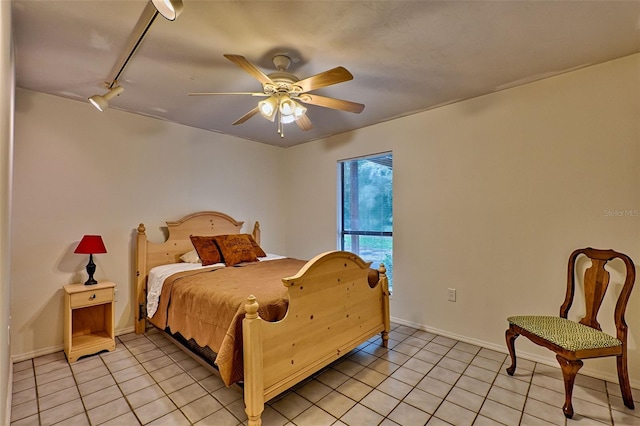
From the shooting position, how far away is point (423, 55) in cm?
215

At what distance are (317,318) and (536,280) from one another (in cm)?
194

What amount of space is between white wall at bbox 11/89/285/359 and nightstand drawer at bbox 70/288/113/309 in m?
0.35

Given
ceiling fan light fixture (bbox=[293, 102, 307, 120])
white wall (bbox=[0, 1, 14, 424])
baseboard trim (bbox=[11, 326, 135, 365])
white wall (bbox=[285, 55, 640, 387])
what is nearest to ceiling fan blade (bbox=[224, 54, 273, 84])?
ceiling fan light fixture (bbox=[293, 102, 307, 120])

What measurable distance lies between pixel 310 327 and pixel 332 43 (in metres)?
→ 1.97

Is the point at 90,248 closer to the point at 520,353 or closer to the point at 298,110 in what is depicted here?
the point at 298,110

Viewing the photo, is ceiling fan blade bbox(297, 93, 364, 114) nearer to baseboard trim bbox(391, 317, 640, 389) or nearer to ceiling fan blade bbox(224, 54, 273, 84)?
ceiling fan blade bbox(224, 54, 273, 84)

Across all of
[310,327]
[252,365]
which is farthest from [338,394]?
[252,365]

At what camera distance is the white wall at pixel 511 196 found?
2229mm

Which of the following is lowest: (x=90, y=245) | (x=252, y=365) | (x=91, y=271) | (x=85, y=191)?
(x=252, y=365)

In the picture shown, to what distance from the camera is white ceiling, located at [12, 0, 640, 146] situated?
1.68 metres

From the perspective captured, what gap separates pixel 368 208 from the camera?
3957 mm

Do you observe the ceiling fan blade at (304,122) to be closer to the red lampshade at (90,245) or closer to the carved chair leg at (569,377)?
the red lampshade at (90,245)

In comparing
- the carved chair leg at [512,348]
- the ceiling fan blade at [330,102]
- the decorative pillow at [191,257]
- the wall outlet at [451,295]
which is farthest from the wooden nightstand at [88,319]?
the carved chair leg at [512,348]

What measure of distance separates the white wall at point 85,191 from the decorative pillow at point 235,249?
2.03 ft
